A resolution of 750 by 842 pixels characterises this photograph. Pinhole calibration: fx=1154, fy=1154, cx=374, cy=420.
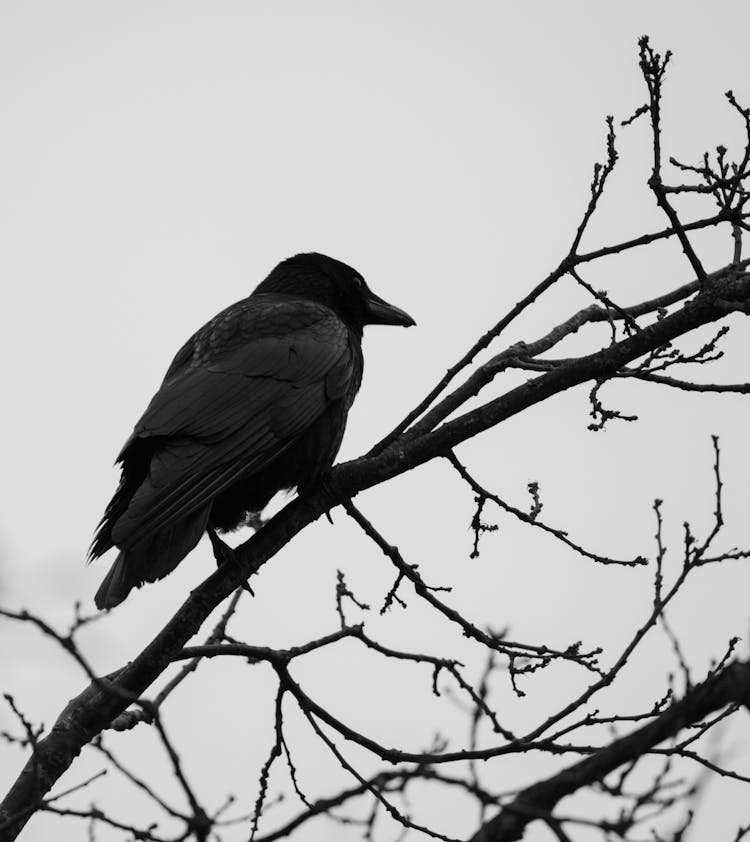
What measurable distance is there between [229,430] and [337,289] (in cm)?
246

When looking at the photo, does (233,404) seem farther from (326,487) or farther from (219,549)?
(326,487)

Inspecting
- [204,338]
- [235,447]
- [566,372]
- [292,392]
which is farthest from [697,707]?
[204,338]

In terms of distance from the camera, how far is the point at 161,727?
2363 mm

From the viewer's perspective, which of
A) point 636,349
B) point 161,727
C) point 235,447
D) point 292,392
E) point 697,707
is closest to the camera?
point 161,727

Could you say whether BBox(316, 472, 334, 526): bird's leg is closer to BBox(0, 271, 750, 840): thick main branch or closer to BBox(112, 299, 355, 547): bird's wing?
BBox(0, 271, 750, 840): thick main branch

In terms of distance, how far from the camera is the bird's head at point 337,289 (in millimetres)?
8227

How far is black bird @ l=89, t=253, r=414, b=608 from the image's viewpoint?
539 centimetres

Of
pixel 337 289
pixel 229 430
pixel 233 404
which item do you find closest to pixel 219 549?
pixel 229 430

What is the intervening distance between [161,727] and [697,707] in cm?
116

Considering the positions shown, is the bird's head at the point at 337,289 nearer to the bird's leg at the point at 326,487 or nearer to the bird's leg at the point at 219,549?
the bird's leg at the point at 219,549

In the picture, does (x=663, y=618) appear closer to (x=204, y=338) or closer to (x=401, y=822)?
(x=401, y=822)

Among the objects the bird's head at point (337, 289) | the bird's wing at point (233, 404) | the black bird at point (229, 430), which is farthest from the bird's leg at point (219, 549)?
the bird's head at point (337, 289)

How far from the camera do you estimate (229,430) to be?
6113 mm

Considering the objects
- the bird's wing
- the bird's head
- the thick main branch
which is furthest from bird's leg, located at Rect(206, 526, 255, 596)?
the bird's head
